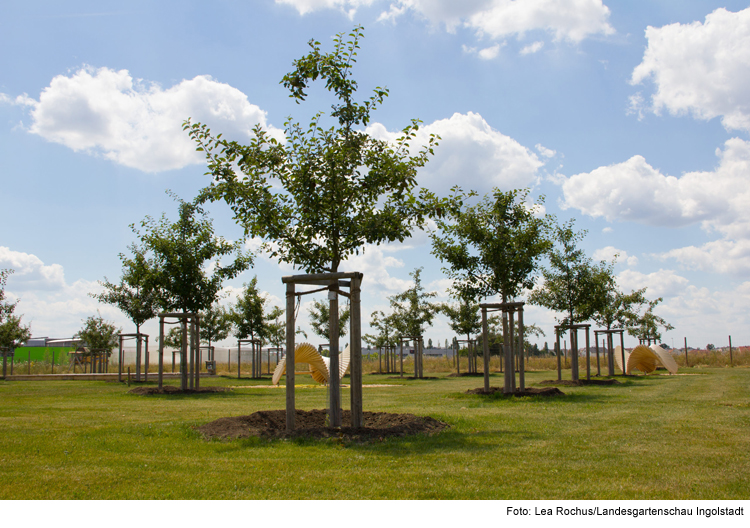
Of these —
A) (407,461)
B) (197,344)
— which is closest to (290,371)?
(407,461)

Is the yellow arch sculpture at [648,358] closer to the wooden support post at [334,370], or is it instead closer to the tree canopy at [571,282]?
the tree canopy at [571,282]

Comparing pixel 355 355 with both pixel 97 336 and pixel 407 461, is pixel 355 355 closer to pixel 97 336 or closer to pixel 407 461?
pixel 407 461

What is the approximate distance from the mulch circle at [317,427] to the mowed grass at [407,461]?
305 mm

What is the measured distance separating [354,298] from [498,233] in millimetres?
8453

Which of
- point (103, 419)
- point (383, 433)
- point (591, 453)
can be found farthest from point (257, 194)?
point (591, 453)

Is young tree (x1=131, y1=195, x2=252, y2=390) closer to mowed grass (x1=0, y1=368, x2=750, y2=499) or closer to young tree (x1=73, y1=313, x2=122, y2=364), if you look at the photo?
mowed grass (x1=0, y1=368, x2=750, y2=499)

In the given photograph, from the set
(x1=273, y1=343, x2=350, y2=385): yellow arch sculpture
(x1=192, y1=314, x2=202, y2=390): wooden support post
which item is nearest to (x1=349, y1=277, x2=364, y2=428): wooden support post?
(x1=192, y1=314, x2=202, y2=390): wooden support post

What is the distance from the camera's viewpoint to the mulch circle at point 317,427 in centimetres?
734

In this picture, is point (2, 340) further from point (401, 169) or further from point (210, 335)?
point (401, 169)

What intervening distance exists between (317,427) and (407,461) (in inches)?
89.5

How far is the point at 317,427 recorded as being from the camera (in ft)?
25.4

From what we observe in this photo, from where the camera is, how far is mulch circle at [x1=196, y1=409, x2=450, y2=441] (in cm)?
734
